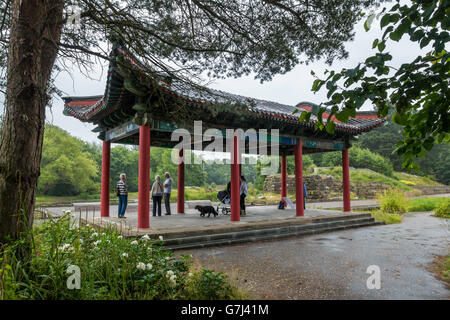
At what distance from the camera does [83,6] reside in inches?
180

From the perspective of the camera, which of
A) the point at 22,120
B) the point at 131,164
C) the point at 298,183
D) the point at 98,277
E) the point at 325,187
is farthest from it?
the point at 131,164

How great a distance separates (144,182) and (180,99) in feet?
7.39

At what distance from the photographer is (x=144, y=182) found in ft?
22.5

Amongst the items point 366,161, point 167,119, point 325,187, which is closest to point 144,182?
point 167,119

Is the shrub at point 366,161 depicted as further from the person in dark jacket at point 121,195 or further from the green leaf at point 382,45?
the green leaf at point 382,45

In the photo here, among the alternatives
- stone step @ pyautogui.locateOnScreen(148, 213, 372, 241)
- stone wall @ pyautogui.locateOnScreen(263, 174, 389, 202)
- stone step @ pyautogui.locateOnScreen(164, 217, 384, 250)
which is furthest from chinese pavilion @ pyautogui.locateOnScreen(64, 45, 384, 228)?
stone wall @ pyautogui.locateOnScreen(263, 174, 389, 202)

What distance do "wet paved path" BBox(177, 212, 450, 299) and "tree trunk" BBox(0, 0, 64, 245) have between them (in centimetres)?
263

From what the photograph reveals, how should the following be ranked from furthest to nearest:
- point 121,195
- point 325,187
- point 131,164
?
point 131,164
point 325,187
point 121,195

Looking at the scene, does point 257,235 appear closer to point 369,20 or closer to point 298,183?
point 298,183

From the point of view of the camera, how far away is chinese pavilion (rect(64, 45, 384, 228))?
5.28 meters

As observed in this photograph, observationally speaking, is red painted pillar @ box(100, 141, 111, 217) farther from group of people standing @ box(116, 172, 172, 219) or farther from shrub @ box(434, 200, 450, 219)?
shrub @ box(434, 200, 450, 219)

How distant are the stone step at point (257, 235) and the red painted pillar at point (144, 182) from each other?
931 millimetres

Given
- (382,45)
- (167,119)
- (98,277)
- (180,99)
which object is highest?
(180,99)

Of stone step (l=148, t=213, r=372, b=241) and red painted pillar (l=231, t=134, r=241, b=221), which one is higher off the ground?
red painted pillar (l=231, t=134, r=241, b=221)
